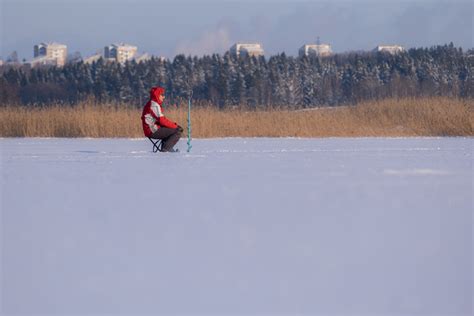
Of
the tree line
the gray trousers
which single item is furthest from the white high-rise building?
the gray trousers

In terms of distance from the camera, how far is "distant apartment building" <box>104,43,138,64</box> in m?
134

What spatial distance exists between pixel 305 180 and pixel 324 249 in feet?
12.1

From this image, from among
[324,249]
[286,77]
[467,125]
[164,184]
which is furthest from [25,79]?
[324,249]

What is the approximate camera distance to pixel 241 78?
5584 centimetres

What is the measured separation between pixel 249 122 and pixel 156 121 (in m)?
6.51

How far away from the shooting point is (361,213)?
573 cm

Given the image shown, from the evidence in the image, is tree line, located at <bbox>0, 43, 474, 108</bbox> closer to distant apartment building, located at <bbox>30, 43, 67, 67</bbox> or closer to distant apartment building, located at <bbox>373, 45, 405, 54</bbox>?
distant apartment building, located at <bbox>373, 45, 405, 54</bbox>

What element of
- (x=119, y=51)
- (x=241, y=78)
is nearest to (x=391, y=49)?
(x=119, y=51)

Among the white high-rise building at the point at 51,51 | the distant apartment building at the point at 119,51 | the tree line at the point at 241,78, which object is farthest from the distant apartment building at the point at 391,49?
the white high-rise building at the point at 51,51

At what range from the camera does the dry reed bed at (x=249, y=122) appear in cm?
1845

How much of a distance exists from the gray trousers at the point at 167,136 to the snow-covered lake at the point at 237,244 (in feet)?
12.8

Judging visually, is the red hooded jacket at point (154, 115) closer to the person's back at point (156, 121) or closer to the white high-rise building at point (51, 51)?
the person's back at point (156, 121)

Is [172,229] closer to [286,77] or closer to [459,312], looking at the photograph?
[459,312]

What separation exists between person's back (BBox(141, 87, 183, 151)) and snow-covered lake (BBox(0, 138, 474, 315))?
3.79 m
